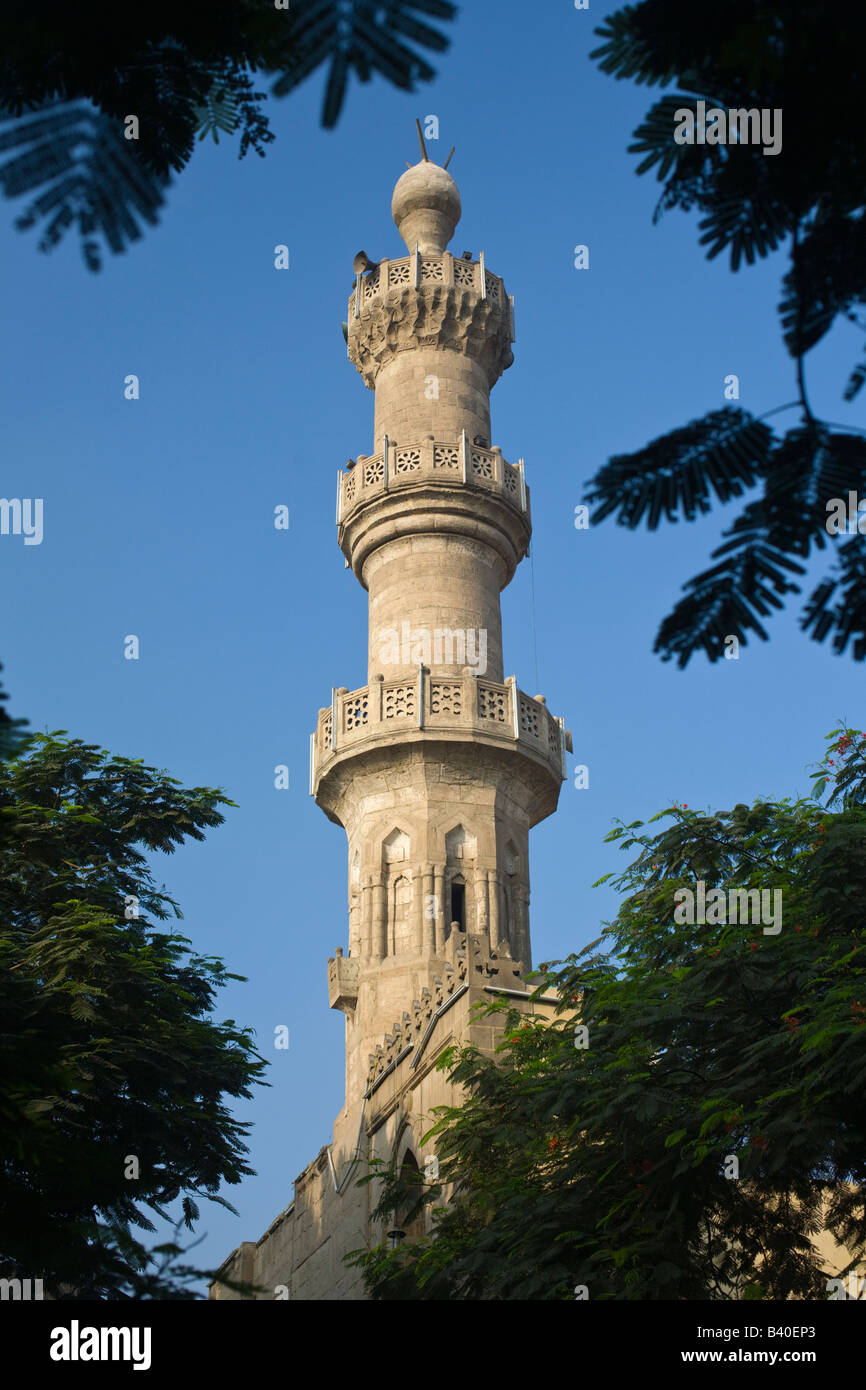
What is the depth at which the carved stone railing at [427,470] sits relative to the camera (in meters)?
30.6

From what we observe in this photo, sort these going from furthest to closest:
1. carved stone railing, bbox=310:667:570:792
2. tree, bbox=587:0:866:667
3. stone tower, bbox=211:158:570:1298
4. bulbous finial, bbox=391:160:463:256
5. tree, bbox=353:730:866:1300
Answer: bulbous finial, bbox=391:160:463:256 → carved stone railing, bbox=310:667:570:792 → stone tower, bbox=211:158:570:1298 → tree, bbox=353:730:866:1300 → tree, bbox=587:0:866:667

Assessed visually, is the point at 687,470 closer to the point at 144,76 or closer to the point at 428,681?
the point at 144,76

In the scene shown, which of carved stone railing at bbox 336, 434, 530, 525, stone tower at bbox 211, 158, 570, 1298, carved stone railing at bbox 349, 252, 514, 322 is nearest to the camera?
stone tower at bbox 211, 158, 570, 1298

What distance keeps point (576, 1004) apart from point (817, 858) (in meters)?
4.07

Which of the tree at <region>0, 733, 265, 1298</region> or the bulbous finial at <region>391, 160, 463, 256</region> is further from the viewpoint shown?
the bulbous finial at <region>391, 160, 463, 256</region>

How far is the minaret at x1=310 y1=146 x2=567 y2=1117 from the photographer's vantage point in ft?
92.9

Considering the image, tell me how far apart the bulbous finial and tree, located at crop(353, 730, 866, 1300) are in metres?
21.3

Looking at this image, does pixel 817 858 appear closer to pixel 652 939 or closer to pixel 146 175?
pixel 652 939

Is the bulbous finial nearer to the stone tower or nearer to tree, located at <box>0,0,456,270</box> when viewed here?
the stone tower

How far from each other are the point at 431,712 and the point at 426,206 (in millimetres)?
13225

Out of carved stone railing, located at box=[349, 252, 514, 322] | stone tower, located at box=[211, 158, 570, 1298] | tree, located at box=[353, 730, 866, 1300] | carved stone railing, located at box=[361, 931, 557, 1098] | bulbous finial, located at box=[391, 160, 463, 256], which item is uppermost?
bulbous finial, located at box=[391, 160, 463, 256]

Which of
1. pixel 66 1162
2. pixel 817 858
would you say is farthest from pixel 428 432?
pixel 66 1162

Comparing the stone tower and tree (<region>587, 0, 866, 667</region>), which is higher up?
the stone tower

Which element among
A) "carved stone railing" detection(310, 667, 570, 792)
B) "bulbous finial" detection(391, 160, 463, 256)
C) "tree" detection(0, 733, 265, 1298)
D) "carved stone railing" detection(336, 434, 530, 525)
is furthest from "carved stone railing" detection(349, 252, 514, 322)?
"tree" detection(0, 733, 265, 1298)
